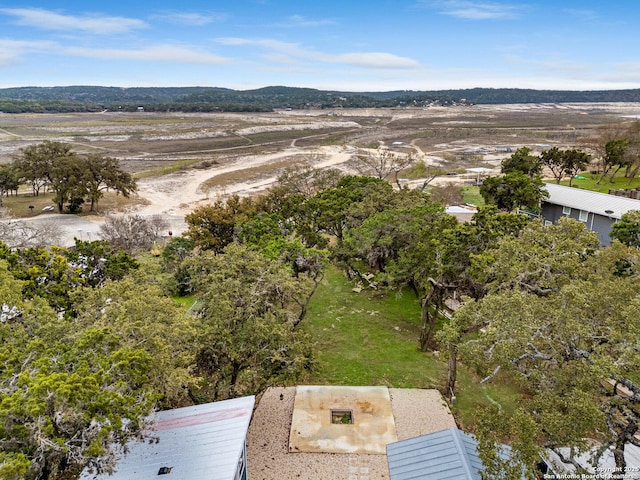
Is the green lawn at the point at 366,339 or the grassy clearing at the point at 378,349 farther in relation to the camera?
the green lawn at the point at 366,339

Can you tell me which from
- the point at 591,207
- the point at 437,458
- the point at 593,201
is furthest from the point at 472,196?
the point at 437,458

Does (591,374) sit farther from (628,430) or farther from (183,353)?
(183,353)

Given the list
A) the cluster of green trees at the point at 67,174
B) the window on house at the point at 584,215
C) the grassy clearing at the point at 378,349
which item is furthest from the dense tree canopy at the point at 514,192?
the cluster of green trees at the point at 67,174

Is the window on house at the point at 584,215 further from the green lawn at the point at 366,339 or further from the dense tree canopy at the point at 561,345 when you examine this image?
the dense tree canopy at the point at 561,345

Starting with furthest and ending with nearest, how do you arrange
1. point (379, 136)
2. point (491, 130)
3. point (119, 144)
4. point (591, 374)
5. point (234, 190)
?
1. point (491, 130)
2. point (379, 136)
3. point (119, 144)
4. point (234, 190)
5. point (591, 374)

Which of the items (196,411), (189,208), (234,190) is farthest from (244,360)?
(234,190)

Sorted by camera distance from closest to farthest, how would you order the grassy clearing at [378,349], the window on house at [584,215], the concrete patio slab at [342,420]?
1. the concrete patio slab at [342,420]
2. the grassy clearing at [378,349]
3. the window on house at [584,215]
